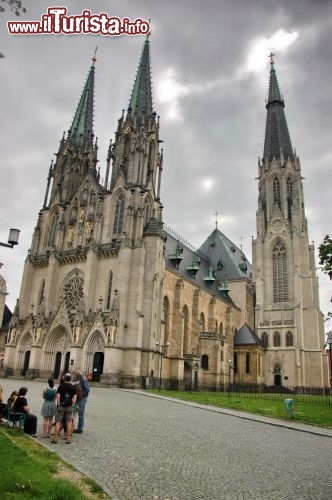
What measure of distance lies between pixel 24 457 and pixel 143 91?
5437 centimetres

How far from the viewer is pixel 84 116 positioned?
62.9 m

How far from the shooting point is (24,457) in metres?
8.37

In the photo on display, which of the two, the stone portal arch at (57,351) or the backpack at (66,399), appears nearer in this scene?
the backpack at (66,399)

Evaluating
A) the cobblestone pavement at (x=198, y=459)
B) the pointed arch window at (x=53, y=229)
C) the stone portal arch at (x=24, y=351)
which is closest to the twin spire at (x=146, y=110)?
the pointed arch window at (x=53, y=229)

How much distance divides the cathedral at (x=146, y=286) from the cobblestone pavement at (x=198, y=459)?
24.8 metres

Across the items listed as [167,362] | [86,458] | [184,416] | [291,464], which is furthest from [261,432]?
[167,362]

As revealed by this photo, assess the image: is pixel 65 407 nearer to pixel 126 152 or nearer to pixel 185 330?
pixel 185 330

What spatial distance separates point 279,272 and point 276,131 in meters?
26.8

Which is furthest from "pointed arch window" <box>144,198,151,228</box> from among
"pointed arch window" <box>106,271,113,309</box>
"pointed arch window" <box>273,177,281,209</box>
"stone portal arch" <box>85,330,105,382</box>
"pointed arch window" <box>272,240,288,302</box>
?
"pointed arch window" <box>273,177,281,209</box>

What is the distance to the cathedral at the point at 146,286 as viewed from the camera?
41875 mm

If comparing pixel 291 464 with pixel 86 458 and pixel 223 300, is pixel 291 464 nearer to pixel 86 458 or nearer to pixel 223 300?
pixel 86 458

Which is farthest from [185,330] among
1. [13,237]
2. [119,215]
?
[13,237]

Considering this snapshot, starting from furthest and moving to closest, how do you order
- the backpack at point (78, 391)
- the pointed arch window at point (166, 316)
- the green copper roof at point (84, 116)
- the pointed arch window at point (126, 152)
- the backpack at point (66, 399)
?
the green copper roof at point (84, 116) < the pointed arch window at point (126, 152) < the pointed arch window at point (166, 316) < the backpack at point (78, 391) < the backpack at point (66, 399)

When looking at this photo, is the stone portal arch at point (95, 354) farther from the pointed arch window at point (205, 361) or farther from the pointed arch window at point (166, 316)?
the pointed arch window at point (205, 361)
